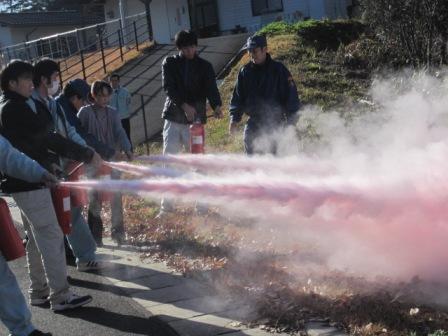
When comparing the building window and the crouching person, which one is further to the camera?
the building window

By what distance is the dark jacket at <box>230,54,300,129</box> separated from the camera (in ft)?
20.1

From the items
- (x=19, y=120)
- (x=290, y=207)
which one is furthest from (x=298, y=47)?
(x=19, y=120)

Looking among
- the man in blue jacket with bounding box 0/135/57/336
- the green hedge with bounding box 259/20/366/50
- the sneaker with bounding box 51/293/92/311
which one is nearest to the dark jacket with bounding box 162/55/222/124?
the sneaker with bounding box 51/293/92/311

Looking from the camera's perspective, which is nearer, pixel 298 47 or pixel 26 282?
pixel 26 282

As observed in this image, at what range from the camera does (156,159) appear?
6.19 meters

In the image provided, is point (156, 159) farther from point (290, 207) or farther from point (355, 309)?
point (355, 309)

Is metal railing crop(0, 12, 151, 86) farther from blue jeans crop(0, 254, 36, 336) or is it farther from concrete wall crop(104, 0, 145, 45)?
blue jeans crop(0, 254, 36, 336)

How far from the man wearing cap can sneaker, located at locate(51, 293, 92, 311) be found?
2.44 m

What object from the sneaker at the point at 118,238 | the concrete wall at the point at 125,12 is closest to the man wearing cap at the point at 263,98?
the sneaker at the point at 118,238

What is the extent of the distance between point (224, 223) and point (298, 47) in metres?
9.13

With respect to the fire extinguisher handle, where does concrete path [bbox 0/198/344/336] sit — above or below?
below

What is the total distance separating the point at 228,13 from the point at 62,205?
69.1ft

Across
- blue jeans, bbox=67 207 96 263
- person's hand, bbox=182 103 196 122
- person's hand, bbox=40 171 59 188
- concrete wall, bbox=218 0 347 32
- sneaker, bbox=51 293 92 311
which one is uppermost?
concrete wall, bbox=218 0 347 32

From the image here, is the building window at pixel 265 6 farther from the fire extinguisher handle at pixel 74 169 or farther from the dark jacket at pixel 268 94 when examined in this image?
the fire extinguisher handle at pixel 74 169
